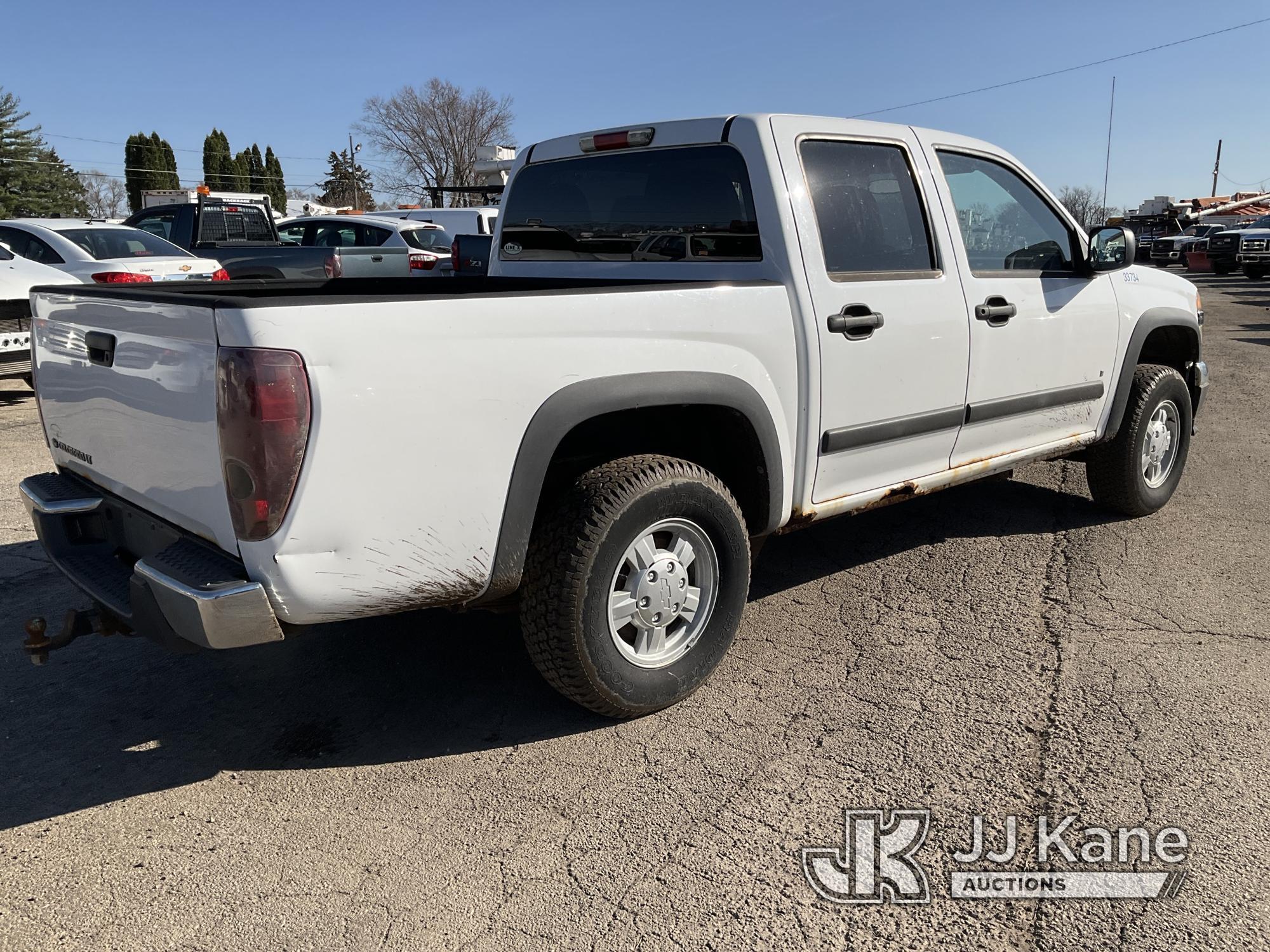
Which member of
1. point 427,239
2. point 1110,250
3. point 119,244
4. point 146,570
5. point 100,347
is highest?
point 427,239

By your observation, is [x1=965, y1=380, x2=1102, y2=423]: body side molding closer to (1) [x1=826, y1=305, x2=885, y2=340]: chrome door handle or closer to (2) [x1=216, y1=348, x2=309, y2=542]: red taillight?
(1) [x1=826, y1=305, x2=885, y2=340]: chrome door handle

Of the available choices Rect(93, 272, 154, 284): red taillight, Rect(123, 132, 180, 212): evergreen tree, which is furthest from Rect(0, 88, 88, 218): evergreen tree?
Rect(93, 272, 154, 284): red taillight

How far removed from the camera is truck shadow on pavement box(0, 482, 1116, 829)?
3.03 metres

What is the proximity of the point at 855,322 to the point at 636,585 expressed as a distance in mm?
1258

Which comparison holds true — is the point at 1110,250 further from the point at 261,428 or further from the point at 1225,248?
the point at 1225,248

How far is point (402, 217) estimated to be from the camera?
17.2 meters

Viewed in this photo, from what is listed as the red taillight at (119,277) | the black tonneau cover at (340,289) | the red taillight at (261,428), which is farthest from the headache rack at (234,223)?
the red taillight at (261,428)

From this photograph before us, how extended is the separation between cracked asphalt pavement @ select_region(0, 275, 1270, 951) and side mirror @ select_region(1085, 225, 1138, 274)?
1391 mm

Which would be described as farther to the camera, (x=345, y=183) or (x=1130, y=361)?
(x=345, y=183)

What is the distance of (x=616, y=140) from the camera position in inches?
162

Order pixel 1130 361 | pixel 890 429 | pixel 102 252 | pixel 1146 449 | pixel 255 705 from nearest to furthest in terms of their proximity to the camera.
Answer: pixel 255 705
pixel 890 429
pixel 1130 361
pixel 1146 449
pixel 102 252

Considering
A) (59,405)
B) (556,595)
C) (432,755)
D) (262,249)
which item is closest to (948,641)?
(556,595)

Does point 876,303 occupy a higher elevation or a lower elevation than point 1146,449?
higher

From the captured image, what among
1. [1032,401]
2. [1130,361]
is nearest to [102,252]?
[1032,401]
